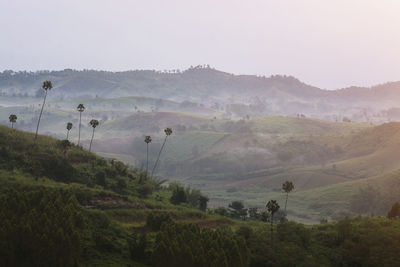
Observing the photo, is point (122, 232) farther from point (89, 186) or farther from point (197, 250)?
point (89, 186)

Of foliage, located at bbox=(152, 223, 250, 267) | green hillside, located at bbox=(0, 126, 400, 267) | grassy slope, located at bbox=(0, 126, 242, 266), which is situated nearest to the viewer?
green hillside, located at bbox=(0, 126, 400, 267)

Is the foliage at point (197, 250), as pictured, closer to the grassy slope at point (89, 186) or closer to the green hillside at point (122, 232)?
the green hillside at point (122, 232)

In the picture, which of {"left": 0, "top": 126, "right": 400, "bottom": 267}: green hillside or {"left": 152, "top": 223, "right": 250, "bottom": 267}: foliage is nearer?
{"left": 0, "top": 126, "right": 400, "bottom": 267}: green hillside

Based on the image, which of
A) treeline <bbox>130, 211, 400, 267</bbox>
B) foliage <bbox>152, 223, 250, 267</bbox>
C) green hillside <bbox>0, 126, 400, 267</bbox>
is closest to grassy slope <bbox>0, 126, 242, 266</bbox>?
green hillside <bbox>0, 126, 400, 267</bbox>

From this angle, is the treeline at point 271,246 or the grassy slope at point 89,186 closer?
the treeline at point 271,246

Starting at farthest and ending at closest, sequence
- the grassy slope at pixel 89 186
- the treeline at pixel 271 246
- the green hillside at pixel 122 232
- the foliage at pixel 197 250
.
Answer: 1. the grassy slope at pixel 89 186
2. the treeline at pixel 271 246
3. the foliage at pixel 197 250
4. the green hillside at pixel 122 232

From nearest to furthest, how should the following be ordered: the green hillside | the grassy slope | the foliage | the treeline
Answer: the green hillside, the foliage, the treeline, the grassy slope

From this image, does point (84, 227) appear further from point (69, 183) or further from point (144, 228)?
point (69, 183)

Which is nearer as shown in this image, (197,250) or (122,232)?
(197,250)

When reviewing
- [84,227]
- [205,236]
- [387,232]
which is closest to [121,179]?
[84,227]

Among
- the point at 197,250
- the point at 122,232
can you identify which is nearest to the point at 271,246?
the point at 197,250

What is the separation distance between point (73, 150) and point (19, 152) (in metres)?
17.2

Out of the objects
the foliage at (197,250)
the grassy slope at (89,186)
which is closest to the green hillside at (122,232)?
the foliage at (197,250)

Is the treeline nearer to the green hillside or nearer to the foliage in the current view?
the foliage
